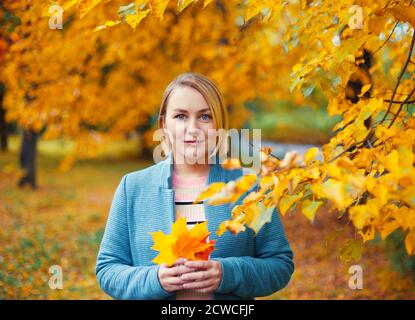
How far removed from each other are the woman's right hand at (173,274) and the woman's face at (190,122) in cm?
44

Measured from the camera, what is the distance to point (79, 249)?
309 inches

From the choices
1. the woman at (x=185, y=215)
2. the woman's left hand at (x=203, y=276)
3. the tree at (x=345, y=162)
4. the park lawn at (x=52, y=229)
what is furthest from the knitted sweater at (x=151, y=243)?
the park lawn at (x=52, y=229)

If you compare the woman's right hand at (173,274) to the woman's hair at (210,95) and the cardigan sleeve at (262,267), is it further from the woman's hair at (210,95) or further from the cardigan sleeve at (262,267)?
the woman's hair at (210,95)

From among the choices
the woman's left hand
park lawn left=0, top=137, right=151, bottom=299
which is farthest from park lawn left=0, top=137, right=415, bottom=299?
the woman's left hand

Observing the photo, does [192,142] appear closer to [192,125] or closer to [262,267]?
[192,125]

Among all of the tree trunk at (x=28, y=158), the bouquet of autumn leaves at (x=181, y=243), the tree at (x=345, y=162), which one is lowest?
the bouquet of autumn leaves at (x=181, y=243)

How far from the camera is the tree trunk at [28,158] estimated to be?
41.0ft

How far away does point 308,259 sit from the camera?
7145mm

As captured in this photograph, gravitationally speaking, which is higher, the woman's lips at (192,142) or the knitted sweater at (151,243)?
the woman's lips at (192,142)

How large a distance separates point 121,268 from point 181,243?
0.36m

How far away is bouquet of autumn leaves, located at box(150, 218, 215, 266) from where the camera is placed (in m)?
1.68

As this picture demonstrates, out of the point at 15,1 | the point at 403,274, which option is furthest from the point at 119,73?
the point at 403,274

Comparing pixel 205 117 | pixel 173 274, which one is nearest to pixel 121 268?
pixel 173 274
